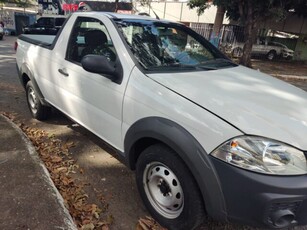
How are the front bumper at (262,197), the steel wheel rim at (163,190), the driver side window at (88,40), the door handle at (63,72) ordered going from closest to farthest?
the front bumper at (262,197), the steel wheel rim at (163,190), the driver side window at (88,40), the door handle at (63,72)

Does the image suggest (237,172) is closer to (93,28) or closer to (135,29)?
(135,29)

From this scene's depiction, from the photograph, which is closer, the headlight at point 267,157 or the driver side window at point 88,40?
the headlight at point 267,157

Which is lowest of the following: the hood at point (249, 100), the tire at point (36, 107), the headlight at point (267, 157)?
the tire at point (36, 107)

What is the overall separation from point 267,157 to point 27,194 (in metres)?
2.04

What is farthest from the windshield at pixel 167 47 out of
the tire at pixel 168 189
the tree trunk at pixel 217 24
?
the tree trunk at pixel 217 24

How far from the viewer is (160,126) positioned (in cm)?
244

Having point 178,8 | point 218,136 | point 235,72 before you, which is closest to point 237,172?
point 218,136

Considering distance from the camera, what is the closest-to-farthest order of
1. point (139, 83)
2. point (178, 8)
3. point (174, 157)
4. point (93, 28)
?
point (174, 157) → point (139, 83) → point (93, 28) → point (178, 8)

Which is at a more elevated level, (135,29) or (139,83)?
(135,29)

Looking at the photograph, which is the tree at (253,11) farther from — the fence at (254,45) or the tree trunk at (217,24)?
the fence at (254,45)

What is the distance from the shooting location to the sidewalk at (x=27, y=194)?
239cm

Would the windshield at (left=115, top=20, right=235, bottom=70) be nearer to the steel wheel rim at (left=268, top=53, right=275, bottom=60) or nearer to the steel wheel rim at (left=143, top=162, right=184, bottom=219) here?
the steel wheel rim at (left=143, top=162, right=184, bottom=219)

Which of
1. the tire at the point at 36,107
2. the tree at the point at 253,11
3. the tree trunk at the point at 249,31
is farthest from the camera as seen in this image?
the tree trunk at the point at 249,31

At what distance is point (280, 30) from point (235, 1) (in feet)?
37.6
